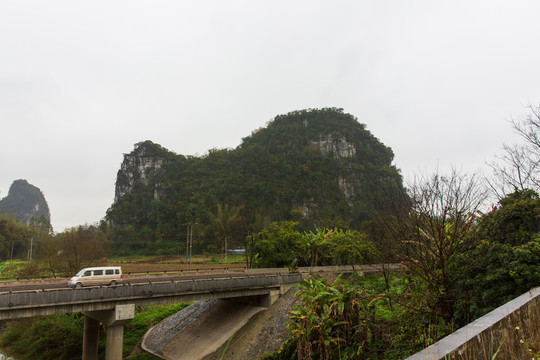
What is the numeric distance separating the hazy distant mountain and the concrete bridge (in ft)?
598

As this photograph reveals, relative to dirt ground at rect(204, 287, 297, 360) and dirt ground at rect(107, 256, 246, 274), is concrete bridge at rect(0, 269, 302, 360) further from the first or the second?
dirt ground at rect(107, 256, 246, 274)

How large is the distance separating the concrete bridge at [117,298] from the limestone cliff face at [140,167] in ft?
337

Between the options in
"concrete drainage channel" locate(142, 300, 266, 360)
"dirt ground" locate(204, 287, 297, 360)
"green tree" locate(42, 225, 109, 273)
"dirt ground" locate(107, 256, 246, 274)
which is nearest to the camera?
"dirt ground" locate(204, 287, 297, 360)

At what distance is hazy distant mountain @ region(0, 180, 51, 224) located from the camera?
165 metres

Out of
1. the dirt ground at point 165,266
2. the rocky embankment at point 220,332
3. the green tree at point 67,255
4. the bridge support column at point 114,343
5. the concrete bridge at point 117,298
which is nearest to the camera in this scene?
the concrete bridge at point 117,298

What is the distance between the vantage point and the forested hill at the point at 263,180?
91.5m

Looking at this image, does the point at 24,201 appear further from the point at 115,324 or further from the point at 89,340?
the point at 115,324

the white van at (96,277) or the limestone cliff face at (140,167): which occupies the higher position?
the limestone cliff face at (140,167)

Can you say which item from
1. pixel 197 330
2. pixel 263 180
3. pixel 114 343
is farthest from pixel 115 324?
pixel 263 180

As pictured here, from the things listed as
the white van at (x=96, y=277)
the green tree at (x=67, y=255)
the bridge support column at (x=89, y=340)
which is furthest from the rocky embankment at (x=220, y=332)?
the green tree at (x=67, y=255)

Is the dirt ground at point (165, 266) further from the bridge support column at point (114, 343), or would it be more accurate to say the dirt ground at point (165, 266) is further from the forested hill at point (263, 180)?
the forested hill at point (263, 180)

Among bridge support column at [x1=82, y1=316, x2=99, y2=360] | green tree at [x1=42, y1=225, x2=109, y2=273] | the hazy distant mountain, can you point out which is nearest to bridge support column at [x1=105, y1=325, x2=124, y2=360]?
bridge support column at [x1=82, y1=316, x2=99, y2=360]

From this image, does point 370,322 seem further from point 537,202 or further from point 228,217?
point 228,217

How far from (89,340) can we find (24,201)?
19146cm
